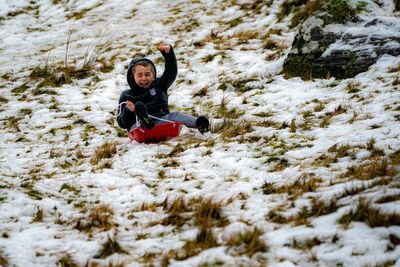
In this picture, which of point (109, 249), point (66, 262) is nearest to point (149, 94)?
point (109, 249)

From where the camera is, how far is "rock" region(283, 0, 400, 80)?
6.19m

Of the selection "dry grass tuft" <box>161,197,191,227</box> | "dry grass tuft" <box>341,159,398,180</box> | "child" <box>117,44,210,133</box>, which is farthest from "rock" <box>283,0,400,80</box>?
"dry grass tuft" <box>161,197,191,227</box>

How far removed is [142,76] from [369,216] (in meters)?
3.78

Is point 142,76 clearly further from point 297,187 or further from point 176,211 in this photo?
point 297,187

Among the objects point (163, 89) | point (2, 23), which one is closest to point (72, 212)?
point (163, 89)

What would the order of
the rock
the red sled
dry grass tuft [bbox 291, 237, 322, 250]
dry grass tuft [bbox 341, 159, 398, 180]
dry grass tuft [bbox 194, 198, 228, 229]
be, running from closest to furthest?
dry grass tuft [bbox 291, 237, 322, 250] → dry grass tuft [bbox 194, 198, 228, 229] → dry grass tuft [bbox 341, 159, 398, 180] → the red sled → the rock

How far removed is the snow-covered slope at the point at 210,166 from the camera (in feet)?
9.06

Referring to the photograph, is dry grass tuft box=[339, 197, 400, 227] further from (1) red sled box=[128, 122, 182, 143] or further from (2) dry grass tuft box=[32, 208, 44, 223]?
(1) red sled box=[128, 122, 182, 143]

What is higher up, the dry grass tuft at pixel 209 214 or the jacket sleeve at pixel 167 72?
the jacket sleeve at pixel 167 72

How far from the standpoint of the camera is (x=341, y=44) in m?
6.48

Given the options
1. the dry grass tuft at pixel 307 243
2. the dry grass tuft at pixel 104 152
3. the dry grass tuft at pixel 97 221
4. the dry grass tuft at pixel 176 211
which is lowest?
the dry grass tuft at pixel 104 152

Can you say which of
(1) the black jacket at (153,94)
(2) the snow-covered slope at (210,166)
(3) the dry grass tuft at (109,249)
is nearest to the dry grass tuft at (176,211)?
(2) the snow-covered slope at (210,166)

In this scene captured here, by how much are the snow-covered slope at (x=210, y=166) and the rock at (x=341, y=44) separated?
21 centimetres

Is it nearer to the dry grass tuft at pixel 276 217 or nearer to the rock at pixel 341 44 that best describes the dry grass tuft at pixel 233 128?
the rock at pixel 341 44
